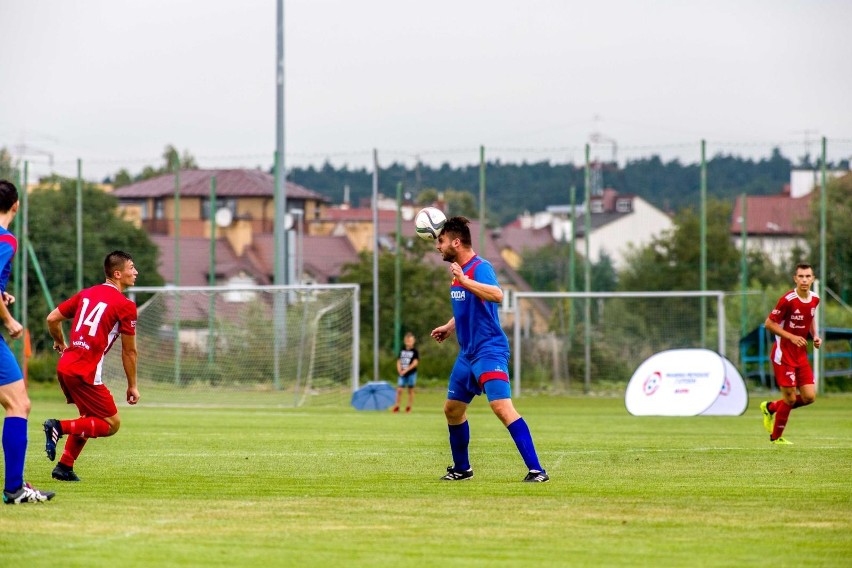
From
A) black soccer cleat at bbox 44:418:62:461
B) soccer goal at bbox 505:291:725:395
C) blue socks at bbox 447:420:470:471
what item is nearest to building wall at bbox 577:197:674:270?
soccer goal at bbox 505:291:725:395

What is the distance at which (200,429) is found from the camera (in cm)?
1927

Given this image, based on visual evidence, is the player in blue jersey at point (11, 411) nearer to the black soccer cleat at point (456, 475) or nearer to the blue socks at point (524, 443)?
the black soccer cleat at point (456, 475)

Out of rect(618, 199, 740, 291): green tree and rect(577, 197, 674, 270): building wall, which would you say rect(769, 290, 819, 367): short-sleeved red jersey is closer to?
rect(618, 199, 740, 291): green tree

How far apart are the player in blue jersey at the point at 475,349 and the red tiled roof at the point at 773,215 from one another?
26.1m

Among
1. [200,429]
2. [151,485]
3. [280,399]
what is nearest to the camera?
[151,485]

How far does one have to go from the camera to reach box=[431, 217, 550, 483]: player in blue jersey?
1068cm

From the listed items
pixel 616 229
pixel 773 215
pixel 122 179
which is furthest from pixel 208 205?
pixel 773 215

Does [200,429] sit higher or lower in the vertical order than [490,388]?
lower

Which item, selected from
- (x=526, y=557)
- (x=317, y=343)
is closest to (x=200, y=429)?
(x=317, y=343)

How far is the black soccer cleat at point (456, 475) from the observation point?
1109cm

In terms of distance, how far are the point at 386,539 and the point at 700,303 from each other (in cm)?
2651

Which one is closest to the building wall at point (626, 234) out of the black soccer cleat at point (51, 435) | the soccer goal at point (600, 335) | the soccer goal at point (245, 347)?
the soccer goal at point (600, 335)

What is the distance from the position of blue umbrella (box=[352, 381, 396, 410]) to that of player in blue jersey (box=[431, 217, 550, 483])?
1561 centimetres

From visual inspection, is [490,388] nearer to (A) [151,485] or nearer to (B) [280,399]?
(A) [151,485]
